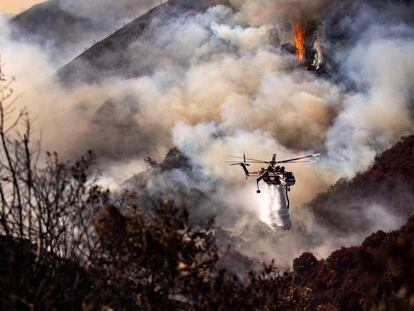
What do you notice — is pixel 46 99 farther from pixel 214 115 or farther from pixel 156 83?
pixel 214 115

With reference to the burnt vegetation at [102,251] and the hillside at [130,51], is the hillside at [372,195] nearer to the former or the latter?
the hillside at [130,51]

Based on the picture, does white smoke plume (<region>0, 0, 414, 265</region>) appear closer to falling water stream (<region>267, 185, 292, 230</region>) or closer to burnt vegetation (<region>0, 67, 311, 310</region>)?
falling water stream (<region>267, 185, 292, 230</region>)

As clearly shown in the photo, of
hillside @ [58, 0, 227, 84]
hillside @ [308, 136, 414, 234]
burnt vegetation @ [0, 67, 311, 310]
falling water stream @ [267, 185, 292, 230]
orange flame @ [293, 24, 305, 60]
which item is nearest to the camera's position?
burnt vegetation @ [0, 67, 311, 310]

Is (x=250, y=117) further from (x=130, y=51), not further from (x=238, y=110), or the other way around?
(x=130, y=51)

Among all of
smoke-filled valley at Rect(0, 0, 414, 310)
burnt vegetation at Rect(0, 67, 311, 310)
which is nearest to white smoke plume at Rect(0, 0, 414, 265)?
smoke-filled valley at Rect(0, 0, 414, 310)

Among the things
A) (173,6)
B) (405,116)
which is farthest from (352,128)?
(173,6)

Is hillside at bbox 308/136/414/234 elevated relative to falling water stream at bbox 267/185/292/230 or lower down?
elevated

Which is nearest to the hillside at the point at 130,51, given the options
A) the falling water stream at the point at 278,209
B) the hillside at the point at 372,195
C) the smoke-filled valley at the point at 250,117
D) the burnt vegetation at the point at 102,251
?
the smoke-filled valley at the point at 250,117

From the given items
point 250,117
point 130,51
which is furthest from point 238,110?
point 130,51
